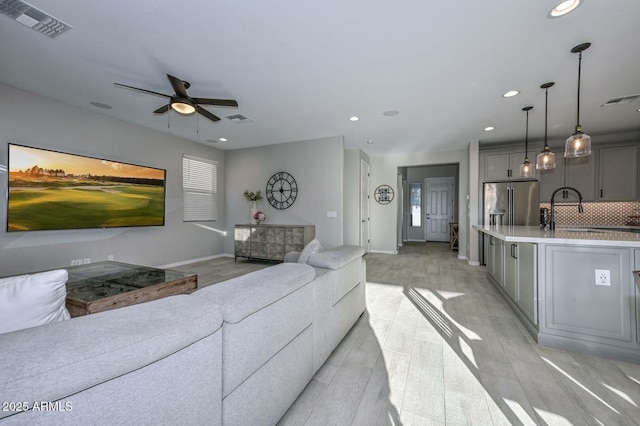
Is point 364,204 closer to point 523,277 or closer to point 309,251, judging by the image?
point 523,277

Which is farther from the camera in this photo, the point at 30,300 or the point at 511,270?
the point at 511,270

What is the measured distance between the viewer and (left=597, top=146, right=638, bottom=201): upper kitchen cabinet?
15.4 feet

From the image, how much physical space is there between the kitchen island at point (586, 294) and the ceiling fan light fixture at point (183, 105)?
353 centimetres

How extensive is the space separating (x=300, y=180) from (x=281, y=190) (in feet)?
1.77

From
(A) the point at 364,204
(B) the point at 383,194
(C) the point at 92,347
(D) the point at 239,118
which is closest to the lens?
(C) the point at 92,347

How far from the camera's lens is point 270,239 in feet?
17.3

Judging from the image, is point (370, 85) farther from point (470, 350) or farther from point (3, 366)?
point (3, 366)

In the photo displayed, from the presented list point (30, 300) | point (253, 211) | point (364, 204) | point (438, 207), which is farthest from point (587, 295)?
point (438, 207)

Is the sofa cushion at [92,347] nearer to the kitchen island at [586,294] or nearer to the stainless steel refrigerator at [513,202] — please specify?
the kitchen island at [586,294]

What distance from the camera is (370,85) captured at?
3051 mm

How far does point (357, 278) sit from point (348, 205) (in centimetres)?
390

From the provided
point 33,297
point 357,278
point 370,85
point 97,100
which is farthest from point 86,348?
point 97,100

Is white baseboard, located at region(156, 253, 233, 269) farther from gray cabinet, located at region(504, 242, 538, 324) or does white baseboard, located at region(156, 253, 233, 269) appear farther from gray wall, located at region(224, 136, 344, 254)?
gray cabinet, located at region(504, 242, 538, 324)

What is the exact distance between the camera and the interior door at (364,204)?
6.30 meters
